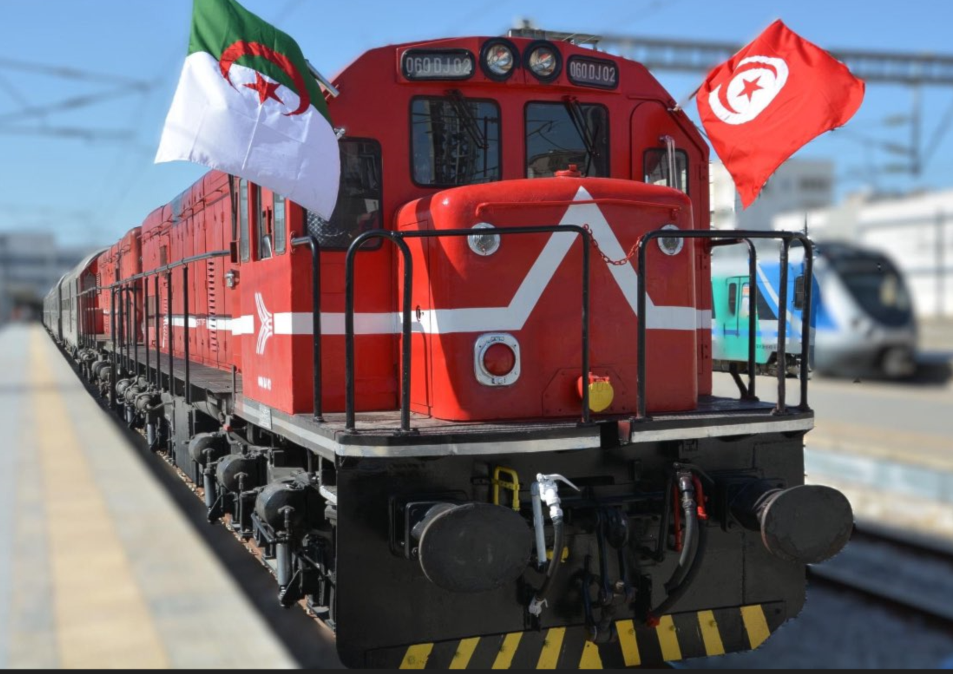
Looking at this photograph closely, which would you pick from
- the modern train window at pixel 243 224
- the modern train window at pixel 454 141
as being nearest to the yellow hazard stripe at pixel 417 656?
the modern train window at pixel 454 141

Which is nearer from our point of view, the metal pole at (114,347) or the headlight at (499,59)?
the headlight at (499,59)

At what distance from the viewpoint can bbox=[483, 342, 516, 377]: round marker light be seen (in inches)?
160

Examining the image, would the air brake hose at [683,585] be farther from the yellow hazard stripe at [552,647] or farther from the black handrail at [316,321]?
the black handrail at [316,321]

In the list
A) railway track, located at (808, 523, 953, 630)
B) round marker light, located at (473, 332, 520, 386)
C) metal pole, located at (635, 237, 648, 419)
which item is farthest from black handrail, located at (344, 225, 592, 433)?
railway track, located at (808, 523, 953, 630)

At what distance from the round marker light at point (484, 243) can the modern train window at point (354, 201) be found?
663mm

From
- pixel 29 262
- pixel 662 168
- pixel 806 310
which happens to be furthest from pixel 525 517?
pixel 29 262

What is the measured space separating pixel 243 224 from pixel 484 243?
6.15 ft

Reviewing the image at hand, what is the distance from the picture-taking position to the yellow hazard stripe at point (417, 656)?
150 inches

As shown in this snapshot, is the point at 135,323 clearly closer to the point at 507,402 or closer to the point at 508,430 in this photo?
the point at 507,402

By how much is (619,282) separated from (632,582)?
4.87 ft

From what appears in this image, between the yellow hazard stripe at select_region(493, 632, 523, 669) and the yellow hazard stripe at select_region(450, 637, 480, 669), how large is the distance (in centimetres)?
14

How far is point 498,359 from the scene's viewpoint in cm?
407

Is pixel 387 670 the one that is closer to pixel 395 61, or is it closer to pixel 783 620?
Answer: pixel 783 620

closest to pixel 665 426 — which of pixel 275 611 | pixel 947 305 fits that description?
pixel 275 611
